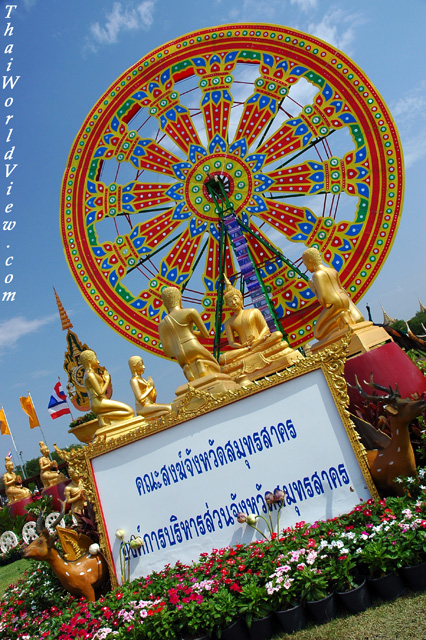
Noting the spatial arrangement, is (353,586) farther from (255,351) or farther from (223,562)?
(255,351)

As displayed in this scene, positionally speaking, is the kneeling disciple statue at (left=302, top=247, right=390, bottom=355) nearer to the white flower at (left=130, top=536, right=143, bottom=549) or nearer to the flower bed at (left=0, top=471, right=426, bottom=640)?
the flower bed at (left=0, top=471, right=426, bottom=640)

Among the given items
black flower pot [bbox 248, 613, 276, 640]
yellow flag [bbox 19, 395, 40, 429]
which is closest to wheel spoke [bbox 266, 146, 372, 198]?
black flower pot [bbox 248, 613, 276, 640]

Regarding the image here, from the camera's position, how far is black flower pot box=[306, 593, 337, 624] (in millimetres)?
3096

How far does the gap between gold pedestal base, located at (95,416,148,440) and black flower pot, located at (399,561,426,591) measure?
3.97 metres

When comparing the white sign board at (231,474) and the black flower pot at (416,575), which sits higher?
the white sign board at (231,474)

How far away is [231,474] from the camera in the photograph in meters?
4.19

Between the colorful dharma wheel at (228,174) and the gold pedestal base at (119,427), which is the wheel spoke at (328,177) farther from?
the gold pedestal base at (119,427)

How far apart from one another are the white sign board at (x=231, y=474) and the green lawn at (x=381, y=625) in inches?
32.3

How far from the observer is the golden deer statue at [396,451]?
3.78 m

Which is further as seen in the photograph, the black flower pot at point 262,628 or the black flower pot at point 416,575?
the black flower pot at point 262,628

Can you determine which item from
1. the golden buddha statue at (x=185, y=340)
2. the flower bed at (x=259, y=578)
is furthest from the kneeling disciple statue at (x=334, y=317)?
the flower bed at (x=259, y=578)

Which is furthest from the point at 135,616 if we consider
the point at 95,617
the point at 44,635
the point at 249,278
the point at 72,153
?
the point at 72,153

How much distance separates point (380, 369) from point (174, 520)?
2.40m

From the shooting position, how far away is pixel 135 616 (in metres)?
3.50
